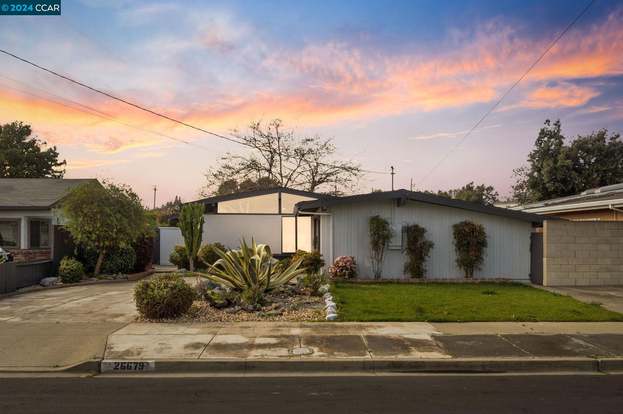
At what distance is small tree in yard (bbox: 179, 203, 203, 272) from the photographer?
Result: 19.2 metres

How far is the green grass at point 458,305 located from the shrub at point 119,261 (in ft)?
28.4

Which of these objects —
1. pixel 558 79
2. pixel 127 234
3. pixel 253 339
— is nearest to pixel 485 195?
pixel 558 79

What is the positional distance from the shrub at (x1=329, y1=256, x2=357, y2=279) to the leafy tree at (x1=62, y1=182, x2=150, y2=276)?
7.47m

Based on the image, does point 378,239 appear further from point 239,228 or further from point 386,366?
point 239,228

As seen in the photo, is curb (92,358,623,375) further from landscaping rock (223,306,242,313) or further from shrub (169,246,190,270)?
shrub (169,246,190,270)

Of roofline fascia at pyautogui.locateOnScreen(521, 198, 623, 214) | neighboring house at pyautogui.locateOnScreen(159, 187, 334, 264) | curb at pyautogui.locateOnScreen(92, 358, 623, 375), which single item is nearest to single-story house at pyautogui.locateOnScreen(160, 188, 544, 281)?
Answer: roofline fascia at pyautogui.locateOnScreen(521, 198, 623, 214)

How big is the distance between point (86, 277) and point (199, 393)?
513 inches

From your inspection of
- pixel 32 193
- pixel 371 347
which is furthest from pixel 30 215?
pixel 371 347

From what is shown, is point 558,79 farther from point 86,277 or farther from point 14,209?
point 14,209

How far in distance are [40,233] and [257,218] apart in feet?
33.5

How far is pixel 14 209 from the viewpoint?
19.5m

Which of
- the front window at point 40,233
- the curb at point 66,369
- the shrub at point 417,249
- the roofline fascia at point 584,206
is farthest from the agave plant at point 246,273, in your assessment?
the front window at point 40,233

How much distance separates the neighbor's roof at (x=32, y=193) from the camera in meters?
19.7

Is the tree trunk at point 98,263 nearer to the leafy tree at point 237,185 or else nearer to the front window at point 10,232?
the front window at point 10,232
